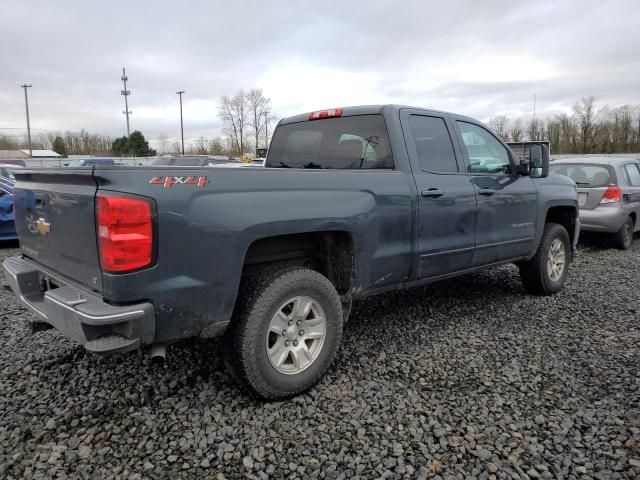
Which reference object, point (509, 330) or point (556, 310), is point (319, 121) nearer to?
point (509, 330)

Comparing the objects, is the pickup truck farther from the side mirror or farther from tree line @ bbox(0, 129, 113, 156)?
tree line @ bbox(0, 129, 113, 156)

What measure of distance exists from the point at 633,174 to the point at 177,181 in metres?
9.04

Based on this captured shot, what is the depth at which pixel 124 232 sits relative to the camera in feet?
7.22

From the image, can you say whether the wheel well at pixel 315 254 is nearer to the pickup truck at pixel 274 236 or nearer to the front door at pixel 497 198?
the pickup truck at pixel 274 236

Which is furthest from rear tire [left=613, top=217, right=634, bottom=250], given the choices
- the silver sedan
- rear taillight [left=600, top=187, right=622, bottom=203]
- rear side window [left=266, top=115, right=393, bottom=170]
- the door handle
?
rear side window [left=266, top=115, right=393, bottom=170]

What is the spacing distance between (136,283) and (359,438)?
4.73ft

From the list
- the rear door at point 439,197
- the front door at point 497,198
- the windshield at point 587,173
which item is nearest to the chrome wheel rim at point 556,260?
the front door at point 497,198

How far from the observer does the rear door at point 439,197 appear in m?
3.58

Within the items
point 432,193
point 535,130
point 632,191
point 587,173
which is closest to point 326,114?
point 432,193

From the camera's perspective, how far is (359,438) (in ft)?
8.32

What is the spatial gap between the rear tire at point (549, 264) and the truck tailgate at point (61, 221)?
4.32 meters

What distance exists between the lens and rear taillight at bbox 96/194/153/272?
86.4 inches

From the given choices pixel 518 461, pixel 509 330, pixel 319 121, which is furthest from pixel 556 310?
pixel 319 121

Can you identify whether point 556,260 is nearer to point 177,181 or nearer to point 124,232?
point 177,181
